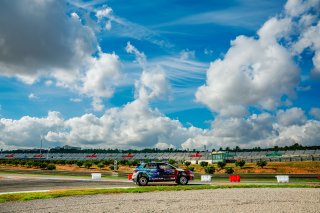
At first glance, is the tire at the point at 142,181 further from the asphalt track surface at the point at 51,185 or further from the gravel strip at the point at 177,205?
the gravel strip at the point at 177,205

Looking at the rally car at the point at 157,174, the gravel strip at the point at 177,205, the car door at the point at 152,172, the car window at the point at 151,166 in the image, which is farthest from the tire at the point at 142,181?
the gravel strip at the point at 177,205

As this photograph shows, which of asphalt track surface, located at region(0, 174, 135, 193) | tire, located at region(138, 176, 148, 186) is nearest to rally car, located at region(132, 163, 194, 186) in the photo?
tire, located at region(138, 176, 148, 186)

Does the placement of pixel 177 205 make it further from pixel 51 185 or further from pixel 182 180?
pixel 51 185

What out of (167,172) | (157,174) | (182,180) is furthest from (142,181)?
(182,180)

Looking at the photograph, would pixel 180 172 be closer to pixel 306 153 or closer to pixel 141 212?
pixel 141 212

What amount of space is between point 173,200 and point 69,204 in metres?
4.79

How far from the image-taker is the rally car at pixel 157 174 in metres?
23.5

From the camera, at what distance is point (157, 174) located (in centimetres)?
2347

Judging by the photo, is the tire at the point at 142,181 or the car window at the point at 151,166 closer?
the tire at the point at 142,181

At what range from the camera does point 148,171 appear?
77.2 ft

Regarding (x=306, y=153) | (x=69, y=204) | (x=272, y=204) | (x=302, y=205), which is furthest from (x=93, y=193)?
(x=306, y=153)

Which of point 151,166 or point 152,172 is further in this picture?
point 151,166

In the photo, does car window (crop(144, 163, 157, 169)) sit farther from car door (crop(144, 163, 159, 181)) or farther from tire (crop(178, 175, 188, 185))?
tire (crop(178, 175, 188, 185))

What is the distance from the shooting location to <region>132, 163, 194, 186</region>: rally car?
23.5 meters
